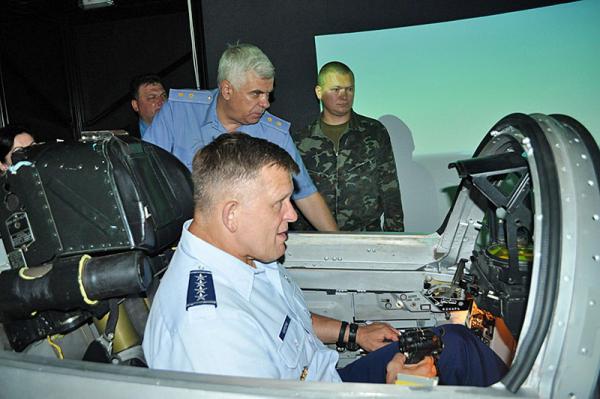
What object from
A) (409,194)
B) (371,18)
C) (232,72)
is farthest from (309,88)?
(232,72)

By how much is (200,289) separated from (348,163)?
211 cm

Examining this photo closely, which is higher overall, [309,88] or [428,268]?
[309,88]

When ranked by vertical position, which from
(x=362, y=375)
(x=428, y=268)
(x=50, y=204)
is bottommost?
(x=362, y=375)

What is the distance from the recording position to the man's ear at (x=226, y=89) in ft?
7.79

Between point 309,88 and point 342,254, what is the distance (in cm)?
202

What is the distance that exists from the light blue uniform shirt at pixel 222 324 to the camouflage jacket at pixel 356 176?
1.75m

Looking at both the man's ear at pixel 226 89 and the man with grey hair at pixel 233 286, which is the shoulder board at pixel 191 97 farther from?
the man with grey hair at pixel 233 286

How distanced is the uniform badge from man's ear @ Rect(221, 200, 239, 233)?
0.14 meters

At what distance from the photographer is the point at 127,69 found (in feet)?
18.2

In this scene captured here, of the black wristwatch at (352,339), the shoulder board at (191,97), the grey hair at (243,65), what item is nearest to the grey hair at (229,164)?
the black wristwatch at (352,339)

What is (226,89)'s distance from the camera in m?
2.39

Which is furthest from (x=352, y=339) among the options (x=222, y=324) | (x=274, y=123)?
(x=274, y=123)

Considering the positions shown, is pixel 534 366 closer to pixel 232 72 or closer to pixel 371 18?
pixel 232 72

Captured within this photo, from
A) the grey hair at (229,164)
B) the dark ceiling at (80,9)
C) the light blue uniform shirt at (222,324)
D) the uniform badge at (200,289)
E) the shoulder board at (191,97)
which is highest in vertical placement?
the dark ceiling at (80,9)
